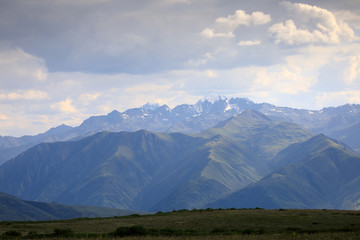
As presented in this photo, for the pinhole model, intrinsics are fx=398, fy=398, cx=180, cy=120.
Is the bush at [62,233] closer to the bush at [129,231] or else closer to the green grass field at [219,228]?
the green grass field at [219,228]

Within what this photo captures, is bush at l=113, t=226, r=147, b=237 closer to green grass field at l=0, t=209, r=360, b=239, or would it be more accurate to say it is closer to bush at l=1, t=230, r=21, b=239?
green grass field at l=0, t=209, r=360, b=239

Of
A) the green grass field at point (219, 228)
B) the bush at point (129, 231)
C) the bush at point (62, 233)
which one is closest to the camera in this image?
the green grass field at point (219, 228)

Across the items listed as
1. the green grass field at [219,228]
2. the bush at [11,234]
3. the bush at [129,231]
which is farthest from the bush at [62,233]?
the bush at [129,231]

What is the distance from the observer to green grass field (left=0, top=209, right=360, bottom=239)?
6106cm

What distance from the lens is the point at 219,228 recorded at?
6800 centimetres

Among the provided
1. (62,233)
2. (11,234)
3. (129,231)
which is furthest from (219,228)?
(11,234)

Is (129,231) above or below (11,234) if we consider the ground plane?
below

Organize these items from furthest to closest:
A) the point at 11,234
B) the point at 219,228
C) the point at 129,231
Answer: the point at 219,228
the point at 11,234
the point at 129,231

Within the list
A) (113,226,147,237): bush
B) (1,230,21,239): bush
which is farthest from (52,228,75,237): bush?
(113,226,147,237): bush

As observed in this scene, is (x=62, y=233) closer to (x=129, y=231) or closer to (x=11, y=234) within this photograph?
(x=11, y=234)

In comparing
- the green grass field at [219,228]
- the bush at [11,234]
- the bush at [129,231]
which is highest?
the bush at [11,234]

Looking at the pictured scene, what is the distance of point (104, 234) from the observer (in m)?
63.8

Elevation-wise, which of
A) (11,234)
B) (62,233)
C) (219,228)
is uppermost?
(11,234)

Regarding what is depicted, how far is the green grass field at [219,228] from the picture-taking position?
6106cm
